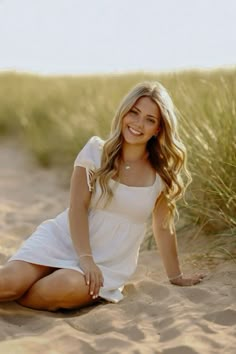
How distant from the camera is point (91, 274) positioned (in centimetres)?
337

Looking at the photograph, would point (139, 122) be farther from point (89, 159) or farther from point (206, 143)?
point (206, 143)

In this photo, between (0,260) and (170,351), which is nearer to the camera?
(170,351)

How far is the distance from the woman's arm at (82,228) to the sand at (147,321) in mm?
134

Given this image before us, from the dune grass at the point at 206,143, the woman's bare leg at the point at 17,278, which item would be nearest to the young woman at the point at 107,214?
the woman's bare leg at the point at 17,278

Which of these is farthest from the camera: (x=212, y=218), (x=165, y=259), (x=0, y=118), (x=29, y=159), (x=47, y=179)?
(x=0, y=118)

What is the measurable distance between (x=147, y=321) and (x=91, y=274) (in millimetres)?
331

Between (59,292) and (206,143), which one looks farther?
(206,143)

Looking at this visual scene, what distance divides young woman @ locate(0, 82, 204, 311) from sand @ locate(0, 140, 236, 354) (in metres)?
0.11

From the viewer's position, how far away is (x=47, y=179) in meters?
7.62

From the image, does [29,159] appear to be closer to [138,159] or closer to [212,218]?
[212,218]

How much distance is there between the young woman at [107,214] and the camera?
3.37 metres

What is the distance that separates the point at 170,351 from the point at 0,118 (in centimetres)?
826

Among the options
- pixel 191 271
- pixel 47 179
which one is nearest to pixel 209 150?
pixel 191 271

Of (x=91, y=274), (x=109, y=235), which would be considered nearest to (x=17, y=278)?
(x=91, y=274)
